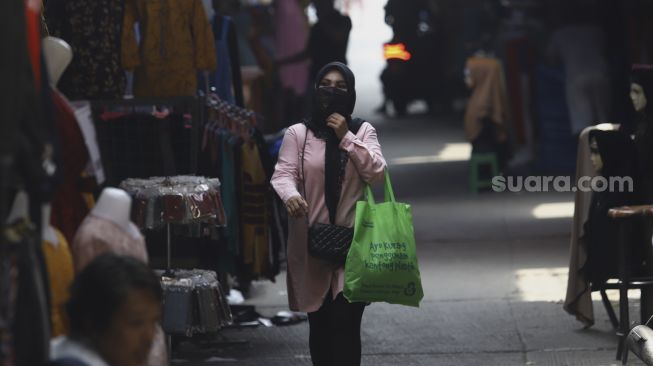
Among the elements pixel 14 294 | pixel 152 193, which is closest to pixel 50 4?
pixel 152 193

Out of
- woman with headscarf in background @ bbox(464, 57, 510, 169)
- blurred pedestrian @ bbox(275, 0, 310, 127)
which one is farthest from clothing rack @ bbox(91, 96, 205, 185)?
blurred pedestrian @ bbox(275, 0, 310, 127)

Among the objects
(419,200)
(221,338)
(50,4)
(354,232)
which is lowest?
(419,200)

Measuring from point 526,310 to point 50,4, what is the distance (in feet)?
13.5

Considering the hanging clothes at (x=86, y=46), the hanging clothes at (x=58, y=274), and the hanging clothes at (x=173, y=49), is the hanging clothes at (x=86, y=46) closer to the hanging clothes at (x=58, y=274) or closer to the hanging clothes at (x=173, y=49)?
the hanging clothes at (x=173, y=49)

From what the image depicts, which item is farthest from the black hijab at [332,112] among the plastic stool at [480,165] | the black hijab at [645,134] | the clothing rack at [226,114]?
the plastic stool at [480,165]

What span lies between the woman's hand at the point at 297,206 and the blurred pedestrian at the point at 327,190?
0.10 m

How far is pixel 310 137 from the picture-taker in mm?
7570

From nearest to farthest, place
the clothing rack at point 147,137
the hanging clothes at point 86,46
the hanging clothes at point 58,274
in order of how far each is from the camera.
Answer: the hanging clothes at point 58,274
the hanging clothes at point 86,46
the clothing rack at point 147,137

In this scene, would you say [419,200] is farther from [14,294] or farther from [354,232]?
[14,294]

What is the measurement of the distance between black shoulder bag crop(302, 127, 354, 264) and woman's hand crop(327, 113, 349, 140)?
18.5 inches

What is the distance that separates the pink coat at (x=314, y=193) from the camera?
742 cm

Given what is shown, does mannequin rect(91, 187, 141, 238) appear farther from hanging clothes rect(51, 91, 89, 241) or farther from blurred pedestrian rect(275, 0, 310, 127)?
blurred pedestrian rect(275, 0, 310, 127)

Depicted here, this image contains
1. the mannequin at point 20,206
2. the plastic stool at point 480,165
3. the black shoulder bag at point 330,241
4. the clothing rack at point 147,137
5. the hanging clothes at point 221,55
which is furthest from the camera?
the plastic stool at point 480,165

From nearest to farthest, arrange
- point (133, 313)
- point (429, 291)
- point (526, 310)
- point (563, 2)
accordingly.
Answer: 1. point (133, 313)
2. point (526, 310)
3. point (429, 291)
4. point (563, 2)
